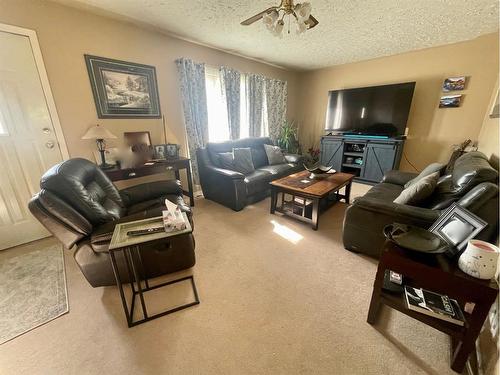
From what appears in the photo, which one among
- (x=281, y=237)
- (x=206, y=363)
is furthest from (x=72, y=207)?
(x=281, y=237)

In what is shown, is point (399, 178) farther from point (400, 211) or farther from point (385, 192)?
point (400, 211)

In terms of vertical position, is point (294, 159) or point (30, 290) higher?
point (294, 159)

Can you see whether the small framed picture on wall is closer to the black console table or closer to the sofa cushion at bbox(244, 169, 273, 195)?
the sofa cushion at bbox(244, 169, 273, 195)

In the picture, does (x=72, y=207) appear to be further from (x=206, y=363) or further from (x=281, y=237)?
(x=281, y=237)

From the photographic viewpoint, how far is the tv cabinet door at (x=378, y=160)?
3.75 metres

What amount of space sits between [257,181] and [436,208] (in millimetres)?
2026

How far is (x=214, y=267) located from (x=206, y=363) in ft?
2.49

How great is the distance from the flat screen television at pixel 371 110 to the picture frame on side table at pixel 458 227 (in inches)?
127

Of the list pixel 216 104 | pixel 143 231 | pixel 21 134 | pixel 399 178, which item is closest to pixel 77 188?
pixel 143 231

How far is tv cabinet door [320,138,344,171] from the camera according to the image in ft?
14.4

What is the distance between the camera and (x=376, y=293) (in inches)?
48.4

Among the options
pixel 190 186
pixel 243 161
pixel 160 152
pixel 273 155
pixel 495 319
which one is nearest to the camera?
pixel 495 319

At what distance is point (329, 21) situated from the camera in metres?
2.46

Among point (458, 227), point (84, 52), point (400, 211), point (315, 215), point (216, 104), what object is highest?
point (84, 52)
